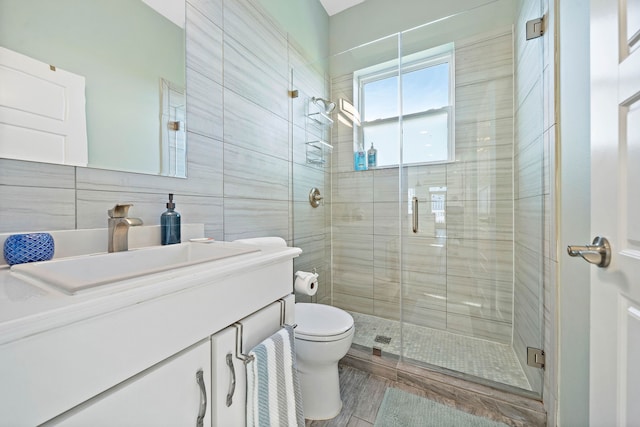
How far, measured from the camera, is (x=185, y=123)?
120cm

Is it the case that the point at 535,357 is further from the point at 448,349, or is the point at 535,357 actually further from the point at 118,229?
the point at 118,229

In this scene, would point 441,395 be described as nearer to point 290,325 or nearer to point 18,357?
point 290,325

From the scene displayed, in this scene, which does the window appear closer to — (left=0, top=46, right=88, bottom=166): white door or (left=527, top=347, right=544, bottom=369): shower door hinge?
(left=527, top=347, right=544, bottom=369): shower door hinge

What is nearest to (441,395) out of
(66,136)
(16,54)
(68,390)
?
(68,390)

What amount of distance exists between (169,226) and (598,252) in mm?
1384

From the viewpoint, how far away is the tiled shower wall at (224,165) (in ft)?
2.68

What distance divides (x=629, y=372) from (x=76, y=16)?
6.08ft

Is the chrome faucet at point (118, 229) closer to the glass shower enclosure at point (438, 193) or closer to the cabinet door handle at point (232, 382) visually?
the cabinet door handle at point (232, 382)

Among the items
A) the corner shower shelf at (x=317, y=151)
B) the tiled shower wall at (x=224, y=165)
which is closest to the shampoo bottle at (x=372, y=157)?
the corner shower shelf at (x=317, y=151)

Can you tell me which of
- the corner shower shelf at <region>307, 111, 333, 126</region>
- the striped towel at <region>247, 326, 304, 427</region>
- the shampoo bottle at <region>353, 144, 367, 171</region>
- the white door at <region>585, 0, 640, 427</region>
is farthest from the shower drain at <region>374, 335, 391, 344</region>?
the corner shower shelf at <region>307, 111, 333, 126</region>

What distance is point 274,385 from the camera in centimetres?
81

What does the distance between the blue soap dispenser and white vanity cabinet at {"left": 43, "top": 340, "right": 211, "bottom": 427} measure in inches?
22.1

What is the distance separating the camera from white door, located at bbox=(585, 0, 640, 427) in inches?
22.0

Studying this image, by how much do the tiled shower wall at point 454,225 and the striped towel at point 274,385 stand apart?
1.47 meters
